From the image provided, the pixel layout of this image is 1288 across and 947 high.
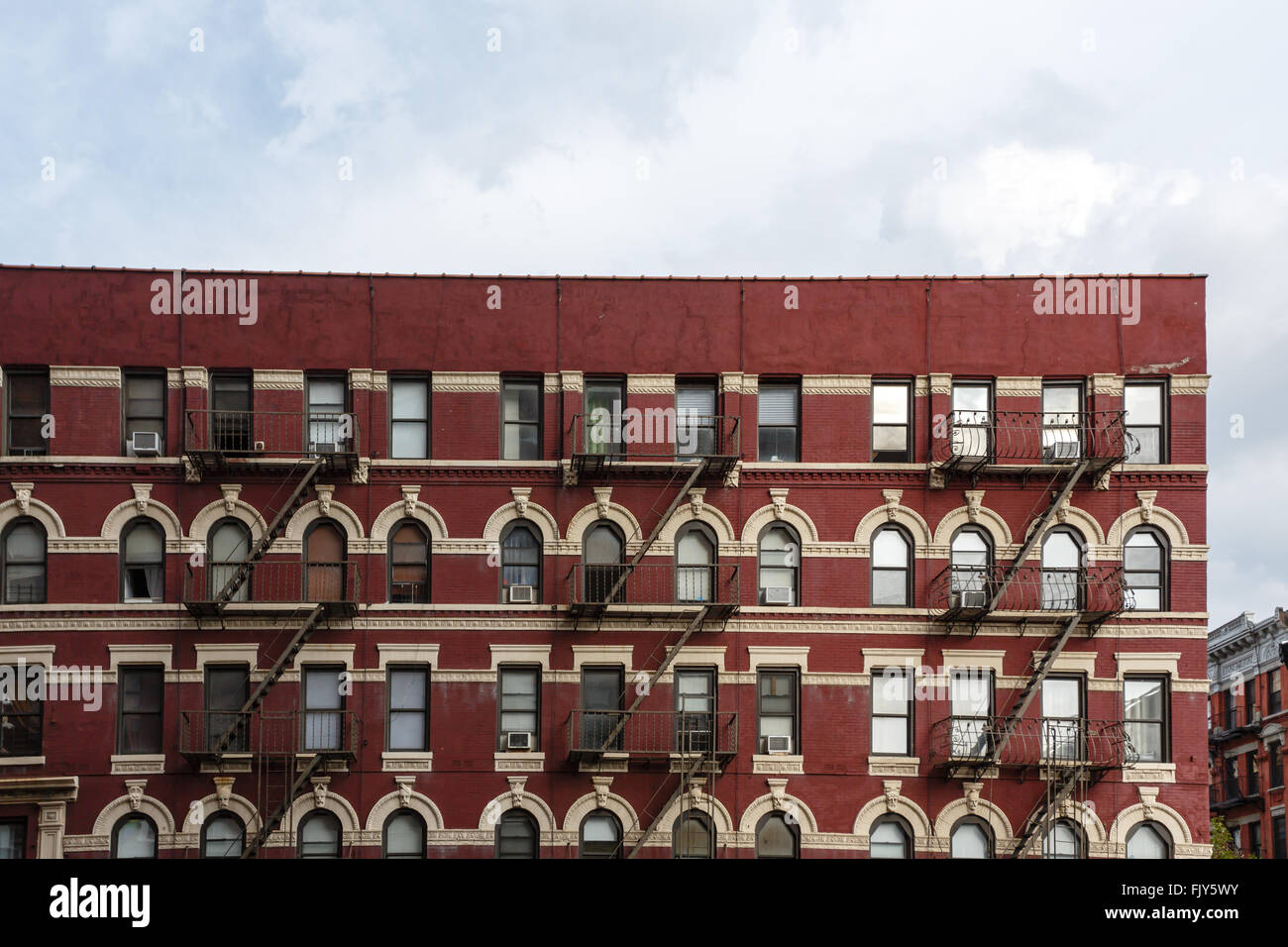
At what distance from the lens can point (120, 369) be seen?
32156 millimetres

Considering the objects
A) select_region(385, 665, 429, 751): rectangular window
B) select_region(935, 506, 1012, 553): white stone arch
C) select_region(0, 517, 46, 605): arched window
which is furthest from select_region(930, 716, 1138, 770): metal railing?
select_region(0, 517, 46, 605): arched window

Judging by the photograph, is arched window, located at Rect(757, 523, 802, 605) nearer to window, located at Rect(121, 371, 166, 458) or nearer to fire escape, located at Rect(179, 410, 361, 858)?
fire escape, located at Rect(179, 410, 361, 858)

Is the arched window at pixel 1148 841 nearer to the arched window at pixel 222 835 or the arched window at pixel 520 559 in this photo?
the arched window at pixel 520 559

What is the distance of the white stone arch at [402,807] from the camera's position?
3072 centimetres

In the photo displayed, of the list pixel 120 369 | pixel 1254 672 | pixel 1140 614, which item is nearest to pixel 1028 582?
pixel 1140 614

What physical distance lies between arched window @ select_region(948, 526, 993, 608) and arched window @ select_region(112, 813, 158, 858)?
16.6 metres

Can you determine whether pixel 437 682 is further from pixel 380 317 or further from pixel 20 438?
pixel 20 438

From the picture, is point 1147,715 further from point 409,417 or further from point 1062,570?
point 409,417

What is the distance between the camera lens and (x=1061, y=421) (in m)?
32.4

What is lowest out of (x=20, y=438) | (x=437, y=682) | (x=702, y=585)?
(x=437, y=682)

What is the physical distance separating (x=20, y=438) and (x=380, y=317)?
781cm

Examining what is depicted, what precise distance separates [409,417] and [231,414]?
3.64m

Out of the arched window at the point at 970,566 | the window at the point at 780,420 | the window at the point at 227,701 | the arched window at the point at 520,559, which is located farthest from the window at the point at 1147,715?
the window at the point at 227,701

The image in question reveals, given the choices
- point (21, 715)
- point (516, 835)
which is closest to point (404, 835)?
point (516, 835)
